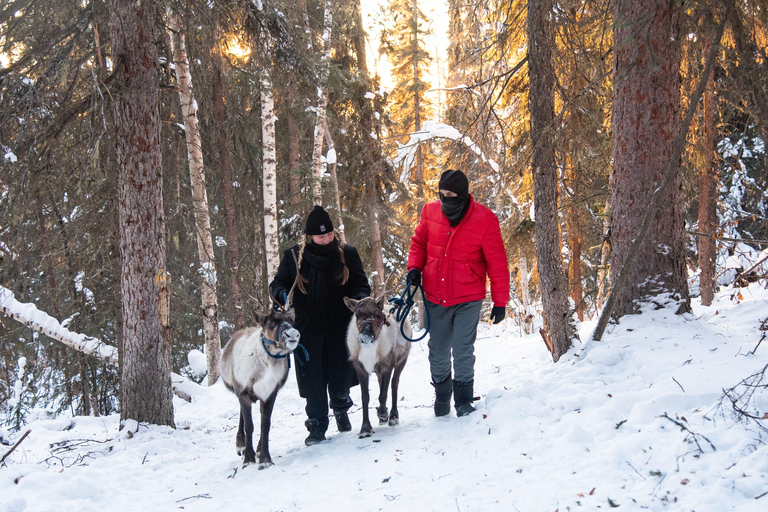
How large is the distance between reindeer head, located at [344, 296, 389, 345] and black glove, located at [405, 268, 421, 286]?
340mm

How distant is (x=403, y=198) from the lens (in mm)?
15797

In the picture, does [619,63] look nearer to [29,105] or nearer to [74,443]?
[29,105]

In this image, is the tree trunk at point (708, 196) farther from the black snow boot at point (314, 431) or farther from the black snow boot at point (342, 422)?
the black snow boot at point (314, 431)

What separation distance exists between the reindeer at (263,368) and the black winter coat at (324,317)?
0.23 m

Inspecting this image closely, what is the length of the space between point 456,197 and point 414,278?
98cm

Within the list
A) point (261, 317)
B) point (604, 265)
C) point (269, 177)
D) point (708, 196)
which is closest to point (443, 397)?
point (261, 317)

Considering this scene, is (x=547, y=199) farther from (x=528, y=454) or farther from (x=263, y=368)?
(x=263, y=368)

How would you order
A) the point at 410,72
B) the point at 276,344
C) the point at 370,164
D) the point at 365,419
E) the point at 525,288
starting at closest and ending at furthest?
the point at 276,344, the point at 365,419, the point at 370,164, the point at 525,288, the point at 410,72

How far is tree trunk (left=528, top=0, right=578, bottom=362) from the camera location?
18.6ft

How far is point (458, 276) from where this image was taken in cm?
482

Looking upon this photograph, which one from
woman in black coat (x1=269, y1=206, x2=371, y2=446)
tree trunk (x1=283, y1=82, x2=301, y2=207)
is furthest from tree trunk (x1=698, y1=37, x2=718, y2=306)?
tree trunk (x1=283, y1=82, x2=301, y2=207)

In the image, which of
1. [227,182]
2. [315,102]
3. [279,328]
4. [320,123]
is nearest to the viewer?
[279,328]

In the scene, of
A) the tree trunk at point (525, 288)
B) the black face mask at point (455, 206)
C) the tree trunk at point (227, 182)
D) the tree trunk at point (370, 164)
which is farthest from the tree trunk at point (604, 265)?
the tree trunk at point (227, 182)

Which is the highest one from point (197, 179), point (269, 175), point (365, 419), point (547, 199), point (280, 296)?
point (269, 175)
